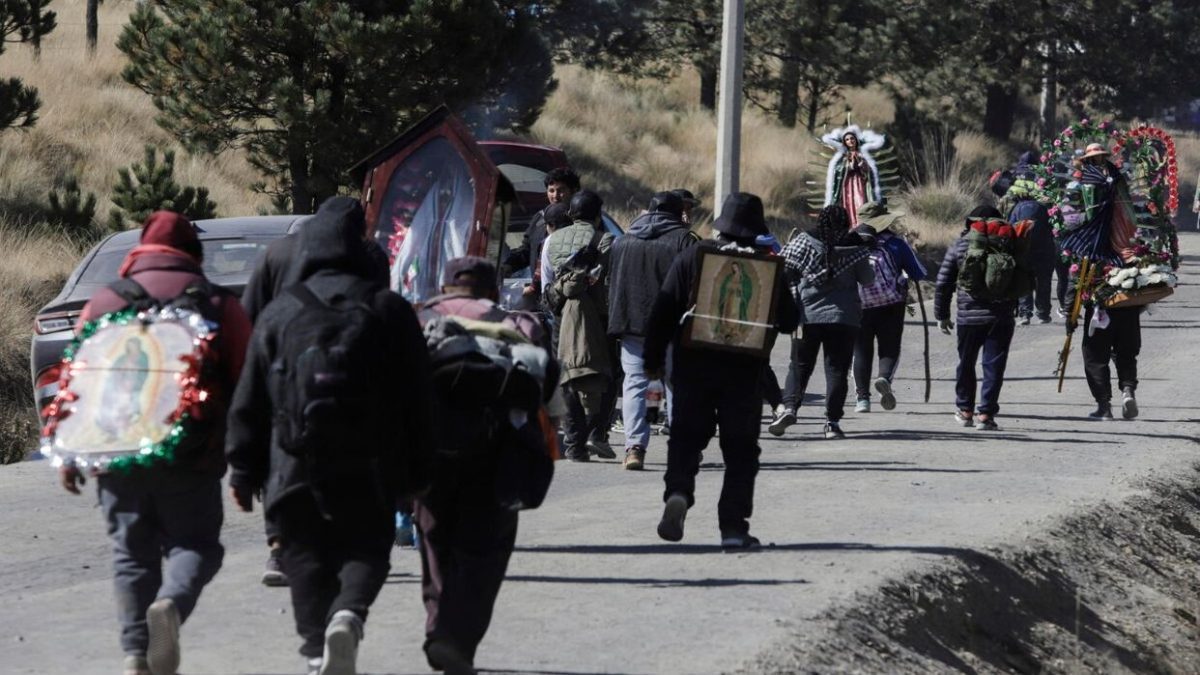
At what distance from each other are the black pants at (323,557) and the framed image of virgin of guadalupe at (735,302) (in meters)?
3.02

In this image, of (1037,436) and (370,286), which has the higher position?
(370,286)

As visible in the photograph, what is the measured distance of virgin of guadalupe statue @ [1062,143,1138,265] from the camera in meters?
14.8

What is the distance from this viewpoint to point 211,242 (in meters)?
13.0

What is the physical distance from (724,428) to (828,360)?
14.9 feet

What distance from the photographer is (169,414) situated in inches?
239

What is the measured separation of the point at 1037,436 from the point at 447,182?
620cm

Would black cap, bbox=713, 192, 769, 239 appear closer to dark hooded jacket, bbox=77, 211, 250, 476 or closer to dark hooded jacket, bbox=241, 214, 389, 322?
dark hooded jacket, bbox=241, 214, 389, 322

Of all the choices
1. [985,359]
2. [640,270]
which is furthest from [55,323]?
[985,359]

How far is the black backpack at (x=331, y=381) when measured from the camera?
5.67 m

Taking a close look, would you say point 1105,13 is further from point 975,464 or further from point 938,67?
point 975,464

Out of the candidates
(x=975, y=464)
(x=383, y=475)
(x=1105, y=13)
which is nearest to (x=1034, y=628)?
(x=975, y=464)

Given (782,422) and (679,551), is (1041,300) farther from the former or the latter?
(679,551)

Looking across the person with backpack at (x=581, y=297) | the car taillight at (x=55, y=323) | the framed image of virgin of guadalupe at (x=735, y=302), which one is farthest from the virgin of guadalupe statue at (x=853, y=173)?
the framed image of virgin of guadalupe at (x=735, y=302)

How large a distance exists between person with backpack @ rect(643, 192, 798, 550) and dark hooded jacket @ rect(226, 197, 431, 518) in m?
2.94
